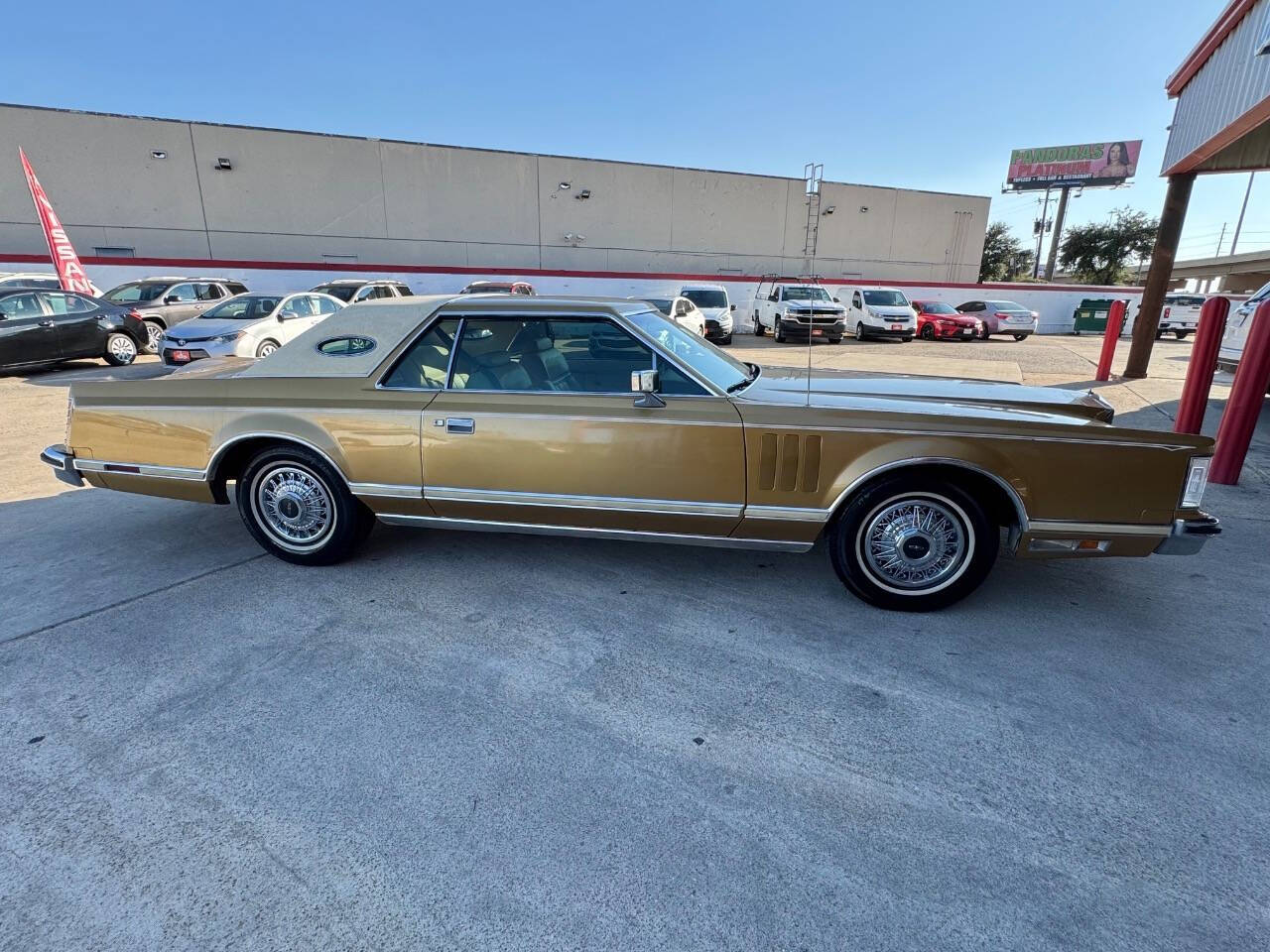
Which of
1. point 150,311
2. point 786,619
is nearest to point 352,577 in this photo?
point 786,619

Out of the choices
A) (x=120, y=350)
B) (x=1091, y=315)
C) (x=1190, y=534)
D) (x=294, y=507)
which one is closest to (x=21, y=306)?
(x=120, y=350)

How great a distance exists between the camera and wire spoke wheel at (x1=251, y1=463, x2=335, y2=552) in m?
3.82

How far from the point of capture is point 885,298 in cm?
2253

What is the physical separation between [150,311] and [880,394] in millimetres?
15355

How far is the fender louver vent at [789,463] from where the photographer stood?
3230 mm

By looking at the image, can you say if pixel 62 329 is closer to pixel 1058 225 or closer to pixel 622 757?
pixel 622 757

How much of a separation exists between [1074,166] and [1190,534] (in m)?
63.4

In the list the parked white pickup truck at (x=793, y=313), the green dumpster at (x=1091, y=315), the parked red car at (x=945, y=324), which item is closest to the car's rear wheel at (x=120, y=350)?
the parked white pickup truck at (x=793, y=313)

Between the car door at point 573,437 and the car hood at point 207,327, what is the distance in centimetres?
948

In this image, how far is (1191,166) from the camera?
10.2 meters

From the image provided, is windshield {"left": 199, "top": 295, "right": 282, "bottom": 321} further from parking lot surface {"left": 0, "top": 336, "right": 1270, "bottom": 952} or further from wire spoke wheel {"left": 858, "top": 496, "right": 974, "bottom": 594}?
wire spoke wheel {"left": 858, "top": 496, "right": 974, "bottom": 594}

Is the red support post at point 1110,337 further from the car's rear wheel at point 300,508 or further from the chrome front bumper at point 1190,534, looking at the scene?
the car's rear wheel at point 300,508

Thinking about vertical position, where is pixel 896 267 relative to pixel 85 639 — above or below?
above

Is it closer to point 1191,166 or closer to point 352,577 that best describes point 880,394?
point 352,577
